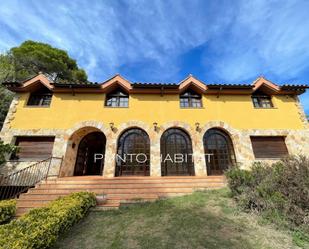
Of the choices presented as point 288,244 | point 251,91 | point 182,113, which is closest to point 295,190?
point 288,244

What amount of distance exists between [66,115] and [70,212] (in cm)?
758

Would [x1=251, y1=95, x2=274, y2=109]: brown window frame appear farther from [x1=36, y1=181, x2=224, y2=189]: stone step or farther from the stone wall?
[x1=36, y1=181, x2=224, y2=189]: stone step

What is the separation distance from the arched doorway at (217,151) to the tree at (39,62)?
17770mm

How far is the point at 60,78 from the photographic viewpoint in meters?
20.8

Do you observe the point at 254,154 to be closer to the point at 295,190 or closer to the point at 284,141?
the point at 284,141

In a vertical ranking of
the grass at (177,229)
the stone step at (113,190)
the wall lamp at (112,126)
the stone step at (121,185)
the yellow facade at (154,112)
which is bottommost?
the grass at (177,229)

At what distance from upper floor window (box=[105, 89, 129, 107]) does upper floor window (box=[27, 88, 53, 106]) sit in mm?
4066

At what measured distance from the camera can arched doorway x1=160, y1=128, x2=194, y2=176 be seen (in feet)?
34.4

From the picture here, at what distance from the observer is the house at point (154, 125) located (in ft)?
33.8

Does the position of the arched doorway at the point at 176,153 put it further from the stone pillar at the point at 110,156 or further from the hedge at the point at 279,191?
the hedge at the point at 279,191

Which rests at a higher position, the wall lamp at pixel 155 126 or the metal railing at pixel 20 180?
the wall lamp at pixel 155 126

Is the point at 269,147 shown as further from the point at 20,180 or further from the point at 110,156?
the point at 20,180

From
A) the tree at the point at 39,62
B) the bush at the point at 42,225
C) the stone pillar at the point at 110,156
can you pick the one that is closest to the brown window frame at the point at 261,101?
the stone pillar at the point at 110,156

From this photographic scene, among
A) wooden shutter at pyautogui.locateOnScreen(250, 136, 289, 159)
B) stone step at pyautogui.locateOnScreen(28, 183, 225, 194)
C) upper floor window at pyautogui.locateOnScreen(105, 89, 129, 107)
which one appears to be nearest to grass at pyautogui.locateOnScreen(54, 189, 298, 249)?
stone step at pyautogui.locateOnScreen(28, 183, 225, 194)
